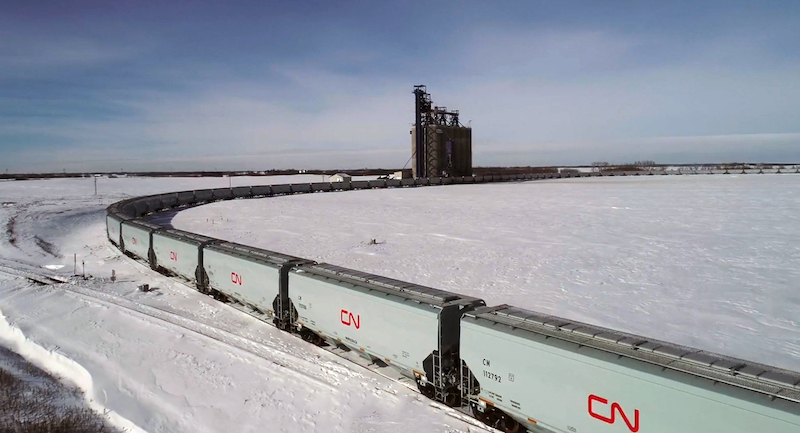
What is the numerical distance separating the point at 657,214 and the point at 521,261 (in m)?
21.1

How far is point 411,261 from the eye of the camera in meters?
23.9

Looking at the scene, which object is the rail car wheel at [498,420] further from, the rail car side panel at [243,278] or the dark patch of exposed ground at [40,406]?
the rail car side panel at [243,278]

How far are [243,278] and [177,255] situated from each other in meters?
6.14

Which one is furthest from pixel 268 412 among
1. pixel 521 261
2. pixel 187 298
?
pixel 521 261

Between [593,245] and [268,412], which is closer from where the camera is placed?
[268,412]

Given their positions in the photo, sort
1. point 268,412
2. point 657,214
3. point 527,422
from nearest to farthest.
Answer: point 527,422 → point 268,412 → point 657,214

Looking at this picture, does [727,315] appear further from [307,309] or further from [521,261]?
[307,309]

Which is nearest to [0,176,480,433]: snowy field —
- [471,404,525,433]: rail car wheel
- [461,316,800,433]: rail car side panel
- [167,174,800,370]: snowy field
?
[471,404,525,433]: rail car wheel

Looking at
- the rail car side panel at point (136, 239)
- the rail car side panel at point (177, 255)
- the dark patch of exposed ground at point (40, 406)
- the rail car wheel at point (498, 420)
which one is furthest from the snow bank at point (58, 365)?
the rail car side panel at point (136, 239)

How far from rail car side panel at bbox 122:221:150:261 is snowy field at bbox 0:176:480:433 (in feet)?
10.4

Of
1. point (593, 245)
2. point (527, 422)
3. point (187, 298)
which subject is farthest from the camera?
point (593, 245)

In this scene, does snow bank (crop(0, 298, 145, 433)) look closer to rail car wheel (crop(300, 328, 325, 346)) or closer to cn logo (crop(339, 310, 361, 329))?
cn logo (crop(339, 310, 361, 329))

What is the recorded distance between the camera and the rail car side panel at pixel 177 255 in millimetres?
20167

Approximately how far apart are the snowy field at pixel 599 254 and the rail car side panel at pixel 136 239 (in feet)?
18.8
